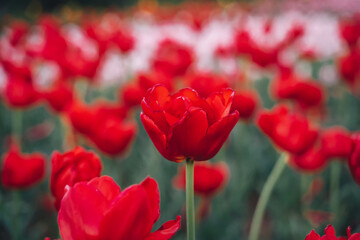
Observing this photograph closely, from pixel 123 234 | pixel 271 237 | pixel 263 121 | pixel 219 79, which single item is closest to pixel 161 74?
pixel 219 79

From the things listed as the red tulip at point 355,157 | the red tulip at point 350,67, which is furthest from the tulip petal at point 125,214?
the red tulip at point 350,67

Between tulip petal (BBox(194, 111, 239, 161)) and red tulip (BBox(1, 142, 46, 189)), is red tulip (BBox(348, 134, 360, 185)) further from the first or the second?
red tulip (BBox(1, 142, 46, 189))

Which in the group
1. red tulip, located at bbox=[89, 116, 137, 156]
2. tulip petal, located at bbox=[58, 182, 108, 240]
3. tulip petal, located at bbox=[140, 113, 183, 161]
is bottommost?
red tulip, located at bbox=[89, 116, 137, 156]

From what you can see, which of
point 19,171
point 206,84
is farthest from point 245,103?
point 19,171

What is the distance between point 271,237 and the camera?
154 cm

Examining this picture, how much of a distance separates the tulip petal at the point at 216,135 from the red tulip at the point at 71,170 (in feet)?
0.56

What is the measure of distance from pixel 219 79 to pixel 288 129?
602 mm

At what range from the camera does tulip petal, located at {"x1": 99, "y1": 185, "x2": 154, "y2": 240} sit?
40cm

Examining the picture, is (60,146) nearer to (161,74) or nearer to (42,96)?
(42,96)

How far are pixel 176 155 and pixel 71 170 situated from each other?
0.56 ft

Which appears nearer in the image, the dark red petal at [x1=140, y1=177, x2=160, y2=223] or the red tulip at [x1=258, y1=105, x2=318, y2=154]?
the dark red petal at [x1=140, y1=177, x2=160, y2=223]

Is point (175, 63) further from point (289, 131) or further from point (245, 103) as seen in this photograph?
point (289, 131)

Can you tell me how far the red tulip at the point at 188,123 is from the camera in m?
0.46

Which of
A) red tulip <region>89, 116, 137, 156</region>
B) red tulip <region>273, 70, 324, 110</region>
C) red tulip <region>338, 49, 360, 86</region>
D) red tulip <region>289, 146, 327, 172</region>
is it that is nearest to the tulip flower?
red tulip <region>89, 116, 137, 156</region>
